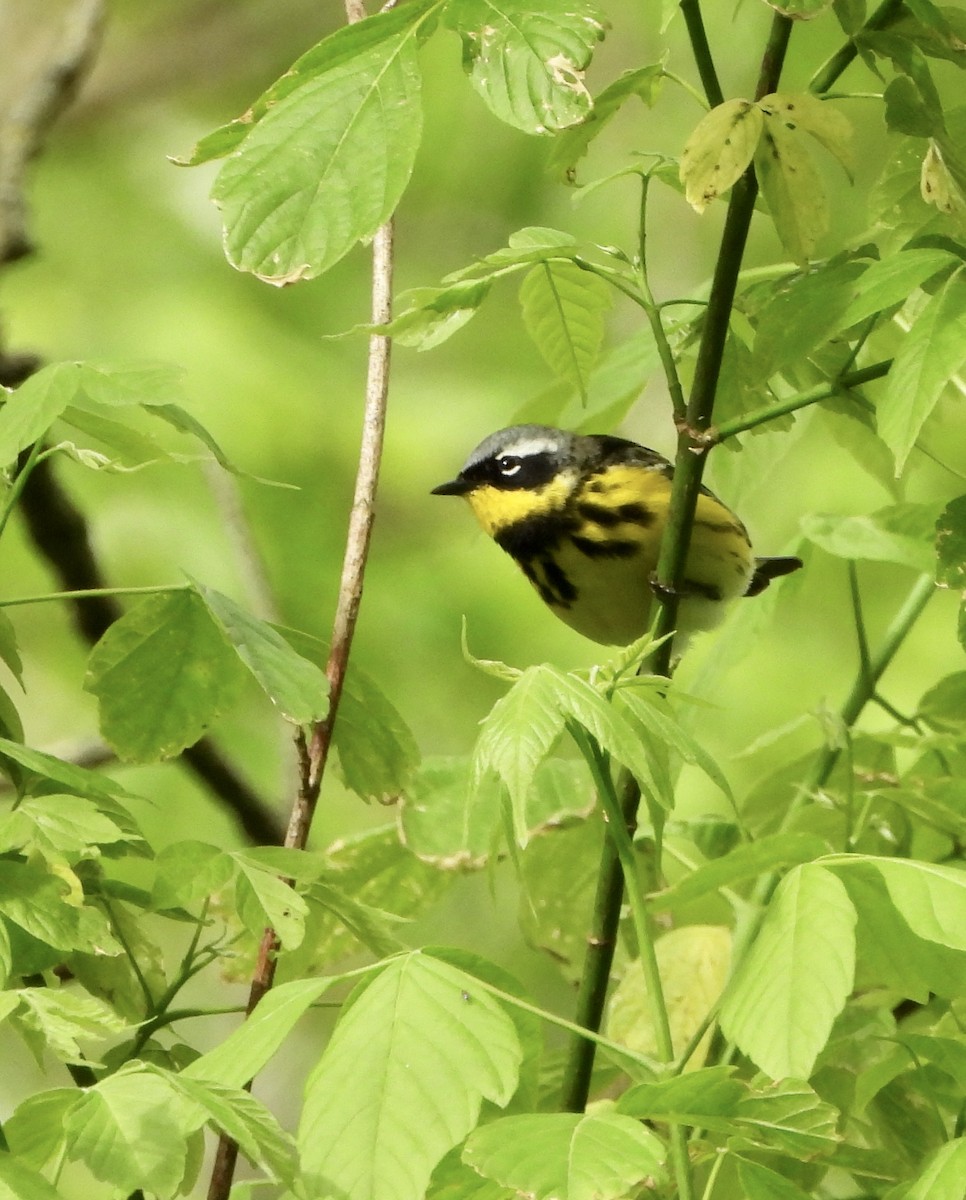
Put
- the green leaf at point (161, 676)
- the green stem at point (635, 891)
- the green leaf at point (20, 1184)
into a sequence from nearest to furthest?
the green leaf at point (20, 1184), the green stem at point (635, 891), the green leaf at point (161, 676)

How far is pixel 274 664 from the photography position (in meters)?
1.34

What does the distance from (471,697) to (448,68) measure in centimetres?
222

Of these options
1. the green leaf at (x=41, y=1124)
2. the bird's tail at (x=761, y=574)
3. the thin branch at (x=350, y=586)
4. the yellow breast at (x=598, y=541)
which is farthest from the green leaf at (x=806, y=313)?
the bird's tail at (x=761, y=574)

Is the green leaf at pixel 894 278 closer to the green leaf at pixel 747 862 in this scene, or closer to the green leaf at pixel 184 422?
the green leaf at pixel 747 862

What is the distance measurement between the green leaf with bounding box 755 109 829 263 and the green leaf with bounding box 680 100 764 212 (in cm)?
3

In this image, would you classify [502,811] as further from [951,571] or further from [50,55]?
[50,55]

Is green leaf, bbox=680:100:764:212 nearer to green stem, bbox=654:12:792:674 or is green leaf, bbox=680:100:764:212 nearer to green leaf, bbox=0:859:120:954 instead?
green stem, bbox=654:12:792:674

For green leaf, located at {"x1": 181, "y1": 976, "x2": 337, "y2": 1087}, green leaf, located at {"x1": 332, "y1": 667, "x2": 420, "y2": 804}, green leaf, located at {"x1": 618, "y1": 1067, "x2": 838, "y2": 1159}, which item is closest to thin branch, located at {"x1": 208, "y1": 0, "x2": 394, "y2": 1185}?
green leaf, located at {"x1": 332, "y1": 667, "x2": 420, "y2": 804}

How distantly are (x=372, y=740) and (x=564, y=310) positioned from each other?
50 cm

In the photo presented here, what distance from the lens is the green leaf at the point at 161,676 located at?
1513 mm

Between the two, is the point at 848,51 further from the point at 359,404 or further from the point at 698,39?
the point at 359,404

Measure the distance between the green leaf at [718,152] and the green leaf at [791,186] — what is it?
1.1 inches

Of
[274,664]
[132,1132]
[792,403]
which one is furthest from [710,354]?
[132,1132]

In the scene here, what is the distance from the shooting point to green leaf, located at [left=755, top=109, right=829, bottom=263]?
4.18 feet
